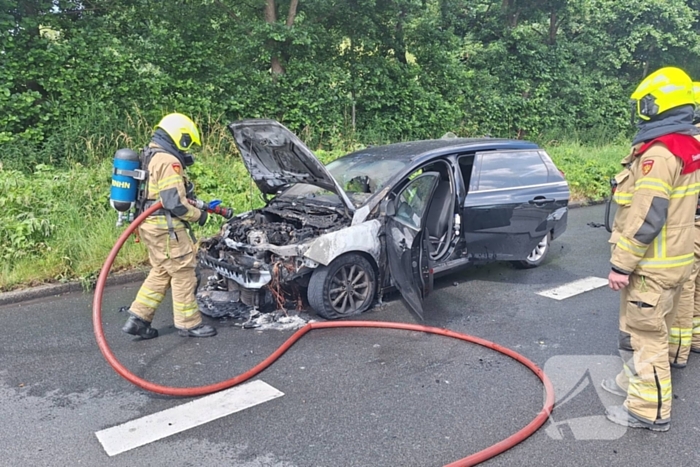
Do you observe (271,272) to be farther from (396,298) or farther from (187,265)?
(396,298)

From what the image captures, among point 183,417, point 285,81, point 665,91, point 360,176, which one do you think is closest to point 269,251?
point 360,176

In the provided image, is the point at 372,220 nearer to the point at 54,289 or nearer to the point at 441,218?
the point at 441,218

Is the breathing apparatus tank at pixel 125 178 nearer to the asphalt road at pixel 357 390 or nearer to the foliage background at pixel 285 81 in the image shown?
the asphalt road at pixel 357 390

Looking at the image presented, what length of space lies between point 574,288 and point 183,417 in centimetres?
424

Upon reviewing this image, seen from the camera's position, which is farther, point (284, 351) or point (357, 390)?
point (284, 351)

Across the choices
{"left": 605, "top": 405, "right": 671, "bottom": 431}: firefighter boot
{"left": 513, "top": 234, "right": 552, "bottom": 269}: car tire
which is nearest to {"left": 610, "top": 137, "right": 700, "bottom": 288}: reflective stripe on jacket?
{"left": 605, "top": 405, "right": 671, "bottom": 431}: firefighter boot

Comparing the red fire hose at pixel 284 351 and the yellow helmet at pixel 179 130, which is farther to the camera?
the yellow helmet at pixel 179 130

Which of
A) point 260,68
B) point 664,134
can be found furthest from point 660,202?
point 260,68

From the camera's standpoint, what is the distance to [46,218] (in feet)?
21.2

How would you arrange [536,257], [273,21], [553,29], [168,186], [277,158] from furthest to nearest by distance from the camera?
1. [553,29]
2. [273,21]
3. [536,257]
4. [277,158]
5. [168,186]

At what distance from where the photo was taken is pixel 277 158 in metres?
5.24

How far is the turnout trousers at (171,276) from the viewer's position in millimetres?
4355

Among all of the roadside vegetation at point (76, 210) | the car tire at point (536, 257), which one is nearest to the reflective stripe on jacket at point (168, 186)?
the roadside vegetation at point (76, 210)

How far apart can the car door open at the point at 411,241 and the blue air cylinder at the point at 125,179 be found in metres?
2.09
